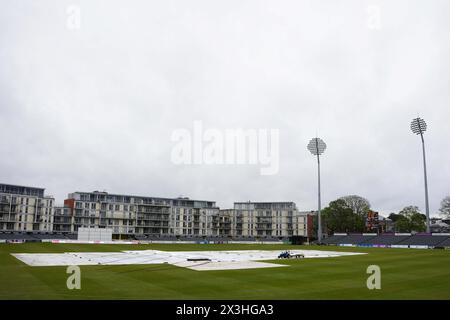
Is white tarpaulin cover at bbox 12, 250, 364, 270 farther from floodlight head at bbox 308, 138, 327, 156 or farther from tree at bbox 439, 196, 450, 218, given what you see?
tree at bbox 439, 196, 450, 218

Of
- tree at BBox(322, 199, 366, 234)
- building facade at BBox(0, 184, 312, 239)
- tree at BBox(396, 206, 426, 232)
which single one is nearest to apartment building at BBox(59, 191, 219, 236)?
building facade at BBox(0, 184, 312, 239)

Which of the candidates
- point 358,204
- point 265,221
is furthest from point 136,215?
point 358,204

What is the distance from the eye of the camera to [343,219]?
157m

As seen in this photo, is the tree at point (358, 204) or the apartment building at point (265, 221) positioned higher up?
the tree at point (358, 204)

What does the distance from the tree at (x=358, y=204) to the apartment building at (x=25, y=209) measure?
117 meters

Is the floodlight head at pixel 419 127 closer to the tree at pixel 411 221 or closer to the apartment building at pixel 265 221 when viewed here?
the tree at pixel 411 221

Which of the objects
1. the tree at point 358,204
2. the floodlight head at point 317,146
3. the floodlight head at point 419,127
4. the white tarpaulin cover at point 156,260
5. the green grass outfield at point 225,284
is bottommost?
the white tarpaulin cover at point 156,260

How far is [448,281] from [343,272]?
31.8ft

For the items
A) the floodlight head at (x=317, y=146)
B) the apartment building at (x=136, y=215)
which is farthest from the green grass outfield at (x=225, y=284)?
the apartment building at (x=136, y=215)

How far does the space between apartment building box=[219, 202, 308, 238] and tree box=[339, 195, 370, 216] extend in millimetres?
29643

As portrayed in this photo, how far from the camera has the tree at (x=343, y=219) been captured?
15538 centimetres

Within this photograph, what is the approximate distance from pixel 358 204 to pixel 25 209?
12859 centimetres

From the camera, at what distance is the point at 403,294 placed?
984 inches
